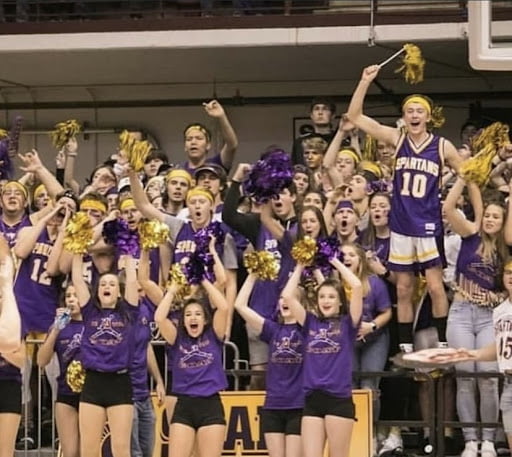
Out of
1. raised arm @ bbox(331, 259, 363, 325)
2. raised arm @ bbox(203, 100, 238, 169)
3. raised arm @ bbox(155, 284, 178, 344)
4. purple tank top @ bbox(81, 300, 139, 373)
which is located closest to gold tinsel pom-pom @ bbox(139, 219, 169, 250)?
raised arm @ bbox(155, 284, 178, 344)

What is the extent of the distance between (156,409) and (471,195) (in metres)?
2.86

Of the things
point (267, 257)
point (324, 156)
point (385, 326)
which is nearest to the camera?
point (267, 257)

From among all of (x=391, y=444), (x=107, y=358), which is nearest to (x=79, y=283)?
(x=107, y=358)

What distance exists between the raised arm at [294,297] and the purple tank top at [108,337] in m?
1.16

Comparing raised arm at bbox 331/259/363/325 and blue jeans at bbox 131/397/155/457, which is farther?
blue jeans at bbox 131/397/155/457

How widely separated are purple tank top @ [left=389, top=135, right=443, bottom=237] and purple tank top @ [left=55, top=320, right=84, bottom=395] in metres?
2.48

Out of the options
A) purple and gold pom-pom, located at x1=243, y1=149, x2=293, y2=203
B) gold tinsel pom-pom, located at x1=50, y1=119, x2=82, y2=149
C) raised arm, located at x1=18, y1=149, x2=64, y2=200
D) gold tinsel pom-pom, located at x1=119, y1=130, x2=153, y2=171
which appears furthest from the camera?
gold tinsel pom-pom, located at x1=50, y1=119, x2=82, y2=149

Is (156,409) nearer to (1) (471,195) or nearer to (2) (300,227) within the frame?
(2) (300,227)

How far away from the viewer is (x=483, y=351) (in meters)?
8.36

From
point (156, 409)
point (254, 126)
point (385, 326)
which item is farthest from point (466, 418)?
point (254, 126)

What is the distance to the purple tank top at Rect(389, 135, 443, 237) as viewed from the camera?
962 cm

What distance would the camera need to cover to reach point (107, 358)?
908cm

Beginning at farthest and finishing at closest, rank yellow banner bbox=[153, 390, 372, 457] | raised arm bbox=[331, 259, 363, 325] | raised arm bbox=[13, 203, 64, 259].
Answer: raised arm bbox=[13, 203, 64, 259] < yellow banner bbox=[153, 390, 372, 457] < raised arm bbox=[331, 259, 363, 325]

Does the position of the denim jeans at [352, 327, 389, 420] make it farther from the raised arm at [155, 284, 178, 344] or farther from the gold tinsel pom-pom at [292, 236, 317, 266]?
the raised arm at [155, 284, 178, 344]
